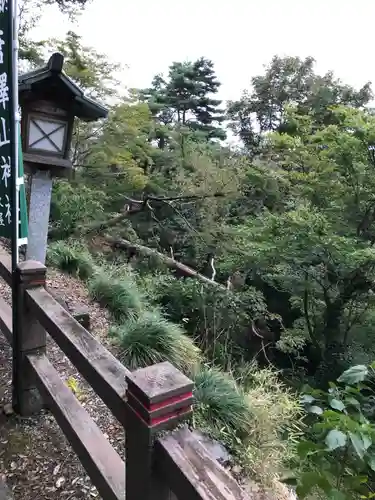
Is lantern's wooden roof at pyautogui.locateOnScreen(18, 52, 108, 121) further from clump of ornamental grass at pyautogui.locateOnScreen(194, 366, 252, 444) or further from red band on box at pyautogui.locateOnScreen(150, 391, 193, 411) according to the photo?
red band on box at pyautogui.locateOnScreen(150, 391, 193, 411)

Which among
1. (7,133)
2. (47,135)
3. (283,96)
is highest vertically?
(283,96)

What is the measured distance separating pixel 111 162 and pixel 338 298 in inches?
197

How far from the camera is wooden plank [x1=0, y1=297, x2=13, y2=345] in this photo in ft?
7.66

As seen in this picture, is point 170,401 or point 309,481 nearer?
point 170,401

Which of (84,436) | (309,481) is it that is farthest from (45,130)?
(309,481)

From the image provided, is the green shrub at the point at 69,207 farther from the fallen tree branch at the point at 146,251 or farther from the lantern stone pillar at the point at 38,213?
the lantern stone pillar at the point at 38,213

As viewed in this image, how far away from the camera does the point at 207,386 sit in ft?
8.76

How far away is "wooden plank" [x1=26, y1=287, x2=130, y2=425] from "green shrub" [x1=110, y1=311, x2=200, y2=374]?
→ 4.45 ft

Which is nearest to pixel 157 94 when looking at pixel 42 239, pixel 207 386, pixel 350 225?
pixel 350 225

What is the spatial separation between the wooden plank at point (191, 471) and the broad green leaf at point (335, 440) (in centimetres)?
42

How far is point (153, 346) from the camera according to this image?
10.6 feet

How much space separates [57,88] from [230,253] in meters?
6.19

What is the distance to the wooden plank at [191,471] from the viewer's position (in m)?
0.83

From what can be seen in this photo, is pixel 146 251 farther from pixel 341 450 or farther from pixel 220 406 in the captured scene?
pixel 341 450
